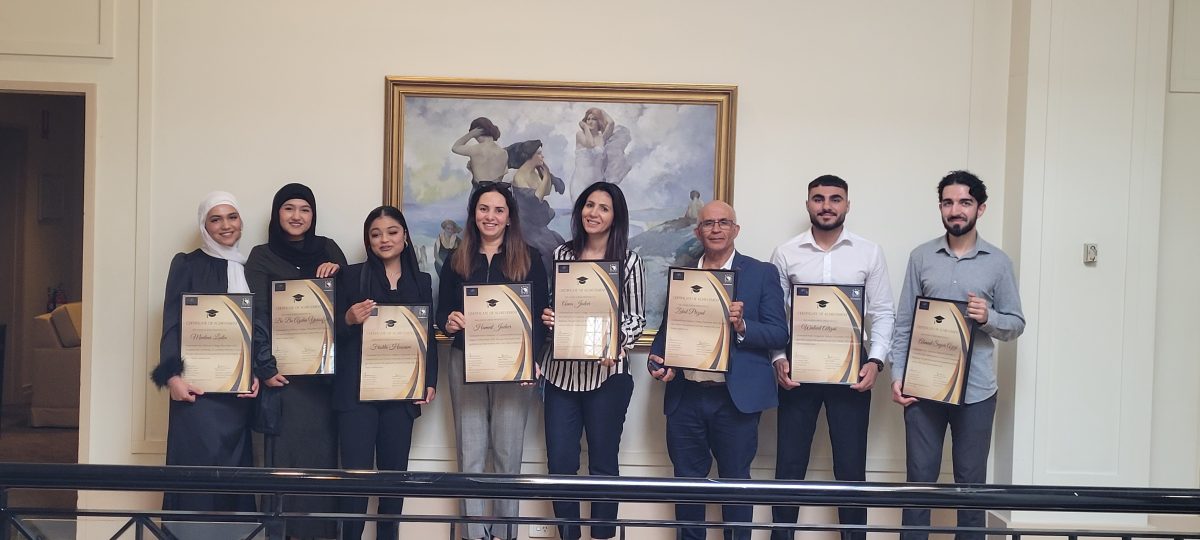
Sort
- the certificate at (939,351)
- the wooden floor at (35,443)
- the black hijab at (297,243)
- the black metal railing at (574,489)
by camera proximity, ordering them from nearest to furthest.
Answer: the black metal railing at (574,489) < the certificate at (939,351) < the black hijab at (297,243) < the wooden floor at (35,443)

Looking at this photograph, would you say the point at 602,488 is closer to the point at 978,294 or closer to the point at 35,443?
the point at 978,294

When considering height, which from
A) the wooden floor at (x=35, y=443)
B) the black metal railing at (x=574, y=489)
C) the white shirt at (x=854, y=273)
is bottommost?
the wooden floor at (x=35, y=443)

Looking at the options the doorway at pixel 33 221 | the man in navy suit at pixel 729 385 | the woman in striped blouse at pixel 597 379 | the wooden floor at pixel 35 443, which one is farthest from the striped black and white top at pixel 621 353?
the doorway at pixel 33 221

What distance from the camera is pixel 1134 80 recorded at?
3.94 meters

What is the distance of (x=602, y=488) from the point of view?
1754 mm

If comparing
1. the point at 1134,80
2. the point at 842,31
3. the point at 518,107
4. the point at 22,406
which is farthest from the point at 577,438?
the point at 22,406

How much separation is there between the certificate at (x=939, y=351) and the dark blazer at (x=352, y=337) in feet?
6.76

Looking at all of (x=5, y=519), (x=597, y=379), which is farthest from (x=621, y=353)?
(x=5, y=519)

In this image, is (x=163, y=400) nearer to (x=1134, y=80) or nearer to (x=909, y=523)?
(x=909, y=523)

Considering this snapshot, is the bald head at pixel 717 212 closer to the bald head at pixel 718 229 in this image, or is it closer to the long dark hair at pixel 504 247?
the bald head at pixel 718 229

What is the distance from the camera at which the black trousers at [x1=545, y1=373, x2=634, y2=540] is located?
3703 mm

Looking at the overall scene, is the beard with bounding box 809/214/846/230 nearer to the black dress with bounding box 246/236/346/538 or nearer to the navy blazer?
the navy blazer

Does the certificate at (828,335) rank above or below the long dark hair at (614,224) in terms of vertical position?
below

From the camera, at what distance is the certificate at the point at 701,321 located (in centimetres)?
356
